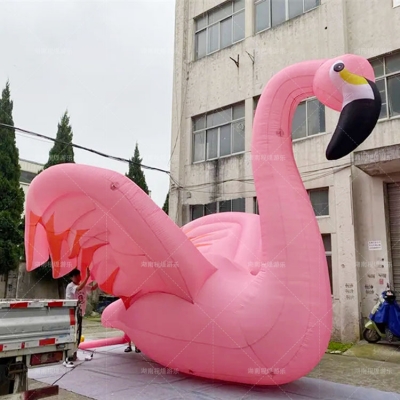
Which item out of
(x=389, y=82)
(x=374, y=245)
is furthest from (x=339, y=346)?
(x=389, y=82)

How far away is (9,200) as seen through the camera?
Answer: 45.9 feet

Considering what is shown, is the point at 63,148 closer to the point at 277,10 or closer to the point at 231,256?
the point at 277,10

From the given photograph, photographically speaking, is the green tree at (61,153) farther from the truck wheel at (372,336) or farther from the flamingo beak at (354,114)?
the flamingo beak at (354,114)

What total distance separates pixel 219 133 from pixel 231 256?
23.9 feet

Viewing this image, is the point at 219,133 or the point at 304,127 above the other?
the point at 219,133

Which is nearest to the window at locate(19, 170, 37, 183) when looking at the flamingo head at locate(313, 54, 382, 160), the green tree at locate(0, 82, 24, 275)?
the green tree at locate(0, 82, 24, 275)

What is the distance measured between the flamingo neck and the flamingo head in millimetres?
289

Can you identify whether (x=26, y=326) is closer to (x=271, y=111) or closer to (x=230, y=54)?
(x=271, y=111)

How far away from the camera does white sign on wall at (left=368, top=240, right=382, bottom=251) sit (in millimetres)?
8289

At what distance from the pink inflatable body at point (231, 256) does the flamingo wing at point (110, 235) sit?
0.01 metres

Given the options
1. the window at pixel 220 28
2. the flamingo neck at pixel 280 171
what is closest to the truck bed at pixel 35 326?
the flamingo neck at pixel 280 171

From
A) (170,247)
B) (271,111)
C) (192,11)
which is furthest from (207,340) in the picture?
(192,11)

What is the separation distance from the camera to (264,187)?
434 centimetres

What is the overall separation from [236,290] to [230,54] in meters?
8.89
